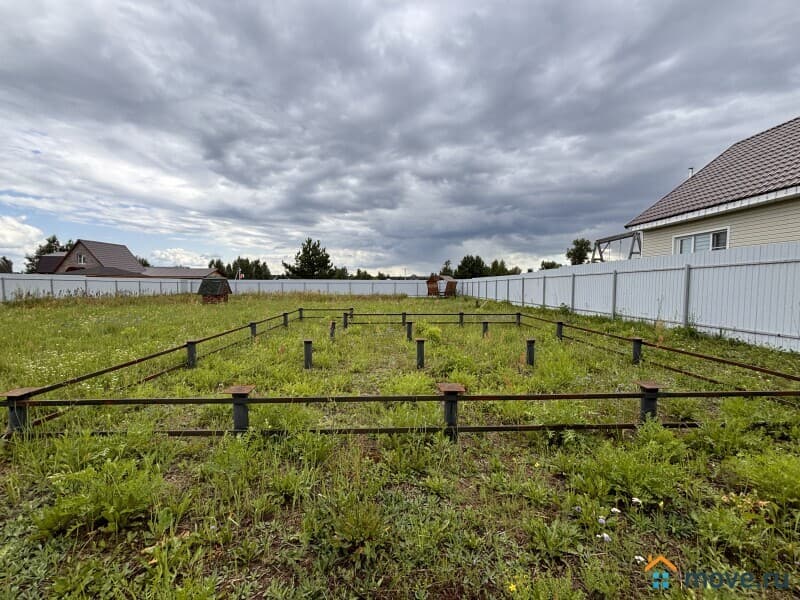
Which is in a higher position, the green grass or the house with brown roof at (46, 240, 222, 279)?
the house with brown roof at (46, 240, 222, 279)

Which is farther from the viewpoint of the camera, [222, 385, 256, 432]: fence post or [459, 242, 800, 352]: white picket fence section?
[459, 242, 800, 352]: white picket fence section

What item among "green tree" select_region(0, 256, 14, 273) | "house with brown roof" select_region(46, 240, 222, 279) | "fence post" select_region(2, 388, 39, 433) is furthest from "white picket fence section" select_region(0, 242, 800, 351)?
"green tree" select_region(0, 256, 14, 273)

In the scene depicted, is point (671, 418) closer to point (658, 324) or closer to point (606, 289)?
point (658, 324)

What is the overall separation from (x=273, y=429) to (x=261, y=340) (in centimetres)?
568

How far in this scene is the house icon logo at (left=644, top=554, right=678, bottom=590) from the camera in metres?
1.70

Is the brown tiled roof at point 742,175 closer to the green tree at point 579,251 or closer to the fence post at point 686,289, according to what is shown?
the fence post at point 686,289

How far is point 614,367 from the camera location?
5.82 metres

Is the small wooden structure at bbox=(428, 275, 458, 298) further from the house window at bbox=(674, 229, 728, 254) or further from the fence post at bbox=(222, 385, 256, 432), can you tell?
the fence post at bbox=(222, 385, 256, 432)

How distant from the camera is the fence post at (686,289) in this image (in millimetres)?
8523

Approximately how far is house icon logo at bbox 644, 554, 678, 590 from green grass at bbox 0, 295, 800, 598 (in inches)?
2.1

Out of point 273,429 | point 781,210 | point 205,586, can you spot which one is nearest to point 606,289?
point 781,210

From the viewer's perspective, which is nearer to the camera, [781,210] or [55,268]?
[781,210]

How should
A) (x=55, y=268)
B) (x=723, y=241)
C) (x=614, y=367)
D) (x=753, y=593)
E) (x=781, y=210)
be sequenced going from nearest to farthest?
1. (x=753, y=593)
2. (x=614, y=367)
3. (x=781, y=210)
4. (x=723, y=241)
5. (x=55, y=268)

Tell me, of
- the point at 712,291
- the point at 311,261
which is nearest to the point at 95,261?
the point at 311,261
